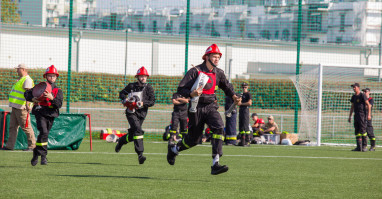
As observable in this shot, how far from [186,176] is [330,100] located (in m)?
13.9

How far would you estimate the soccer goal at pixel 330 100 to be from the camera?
68.7ft

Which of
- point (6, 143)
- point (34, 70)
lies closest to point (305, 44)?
point (34, 70)

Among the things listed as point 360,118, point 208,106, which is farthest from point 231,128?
point 208,106

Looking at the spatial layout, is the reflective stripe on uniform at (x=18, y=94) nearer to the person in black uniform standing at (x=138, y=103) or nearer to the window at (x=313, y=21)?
the person in black uniform standing at (x=138, y=103)

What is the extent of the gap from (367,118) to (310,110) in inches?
130

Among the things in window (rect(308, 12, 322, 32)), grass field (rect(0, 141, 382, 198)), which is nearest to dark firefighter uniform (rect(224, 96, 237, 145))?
grass field (rect(0, 141, 382, 198))

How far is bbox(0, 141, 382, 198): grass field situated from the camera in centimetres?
818

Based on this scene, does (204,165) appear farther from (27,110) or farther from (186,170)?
(27,110)

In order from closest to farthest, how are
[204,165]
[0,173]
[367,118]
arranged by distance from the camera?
[0,173] → [204,165] → [367,118]

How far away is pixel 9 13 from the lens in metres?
25.4

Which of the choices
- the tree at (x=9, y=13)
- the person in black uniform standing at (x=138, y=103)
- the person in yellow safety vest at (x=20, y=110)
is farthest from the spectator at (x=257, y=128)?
the tree at (x=9, y=13)

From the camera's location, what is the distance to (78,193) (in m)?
7.92

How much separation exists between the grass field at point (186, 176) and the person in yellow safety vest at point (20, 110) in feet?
2.12

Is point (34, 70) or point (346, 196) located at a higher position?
point (34, 70)
